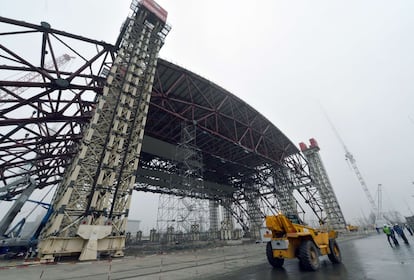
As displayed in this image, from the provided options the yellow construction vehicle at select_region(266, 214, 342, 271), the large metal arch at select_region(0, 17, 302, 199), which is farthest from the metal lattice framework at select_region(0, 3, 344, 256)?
the yellow construction vehicle at select_region(266, 214, 342, 271)

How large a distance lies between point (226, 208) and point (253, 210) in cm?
527

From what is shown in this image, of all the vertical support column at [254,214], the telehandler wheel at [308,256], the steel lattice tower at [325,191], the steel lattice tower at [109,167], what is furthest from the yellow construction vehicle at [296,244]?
the steel lattice tower at [325,191]

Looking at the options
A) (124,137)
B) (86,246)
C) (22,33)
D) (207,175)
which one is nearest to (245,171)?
(207,175)

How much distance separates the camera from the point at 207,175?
112 feet

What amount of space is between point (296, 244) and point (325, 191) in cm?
4495

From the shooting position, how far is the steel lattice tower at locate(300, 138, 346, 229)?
41.9m

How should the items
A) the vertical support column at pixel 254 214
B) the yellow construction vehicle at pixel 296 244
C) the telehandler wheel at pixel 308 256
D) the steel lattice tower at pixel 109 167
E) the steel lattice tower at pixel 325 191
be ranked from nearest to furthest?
the telehandler wheel at pixel 308 256
the yellow construction vehicle at pixel 296 244
the steel lattice tower at pixel 109 167
the vertical support column at pixel 254 214
the steel lattice tower at pixel 325 191

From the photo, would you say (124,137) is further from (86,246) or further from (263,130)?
(263,130)

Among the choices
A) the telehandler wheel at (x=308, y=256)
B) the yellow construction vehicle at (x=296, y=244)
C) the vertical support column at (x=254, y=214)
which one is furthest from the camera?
the vertical support column at (x=254, y=214)

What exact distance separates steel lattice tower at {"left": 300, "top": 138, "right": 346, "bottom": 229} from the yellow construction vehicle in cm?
3476

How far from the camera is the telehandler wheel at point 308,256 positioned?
6764 mm

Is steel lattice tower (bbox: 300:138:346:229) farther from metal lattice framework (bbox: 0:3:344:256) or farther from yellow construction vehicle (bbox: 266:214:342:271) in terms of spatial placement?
yellow construction vehicle (bbox: 266:214:342:271)

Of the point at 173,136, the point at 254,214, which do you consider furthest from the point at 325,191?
the point at 173,136

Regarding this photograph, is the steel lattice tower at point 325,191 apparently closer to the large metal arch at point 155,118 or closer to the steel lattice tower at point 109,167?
the large metal arch at point 155,118
